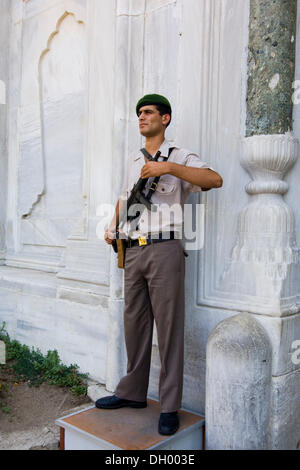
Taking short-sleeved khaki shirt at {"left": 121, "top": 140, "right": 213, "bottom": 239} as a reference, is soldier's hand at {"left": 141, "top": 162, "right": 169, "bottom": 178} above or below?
above

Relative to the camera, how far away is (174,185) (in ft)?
8.70

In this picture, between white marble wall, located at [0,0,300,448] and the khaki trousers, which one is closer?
the khaki trousers

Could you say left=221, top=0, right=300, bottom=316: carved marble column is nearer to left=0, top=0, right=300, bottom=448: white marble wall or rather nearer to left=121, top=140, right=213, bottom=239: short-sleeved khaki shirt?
left=0, top=0, right=300, bottom=448: white marble wall

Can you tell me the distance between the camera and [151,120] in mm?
2666

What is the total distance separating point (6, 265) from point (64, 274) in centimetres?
150

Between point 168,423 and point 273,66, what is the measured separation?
217 cm

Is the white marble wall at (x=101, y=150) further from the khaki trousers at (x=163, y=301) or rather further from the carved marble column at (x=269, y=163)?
the khaki trousers at (x=163, y=301)

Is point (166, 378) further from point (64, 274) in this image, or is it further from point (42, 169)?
point (42, 169)

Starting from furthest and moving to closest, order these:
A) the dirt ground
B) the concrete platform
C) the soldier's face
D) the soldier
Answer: the dirt ground, the soldier's face, the soldier, the concrete platform

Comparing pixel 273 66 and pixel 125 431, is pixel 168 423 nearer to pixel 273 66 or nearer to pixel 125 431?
pixel 125 431

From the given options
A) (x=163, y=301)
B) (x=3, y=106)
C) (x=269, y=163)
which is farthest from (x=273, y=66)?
(x=3, y=106)

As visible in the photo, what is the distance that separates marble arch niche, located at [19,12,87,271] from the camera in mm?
4324

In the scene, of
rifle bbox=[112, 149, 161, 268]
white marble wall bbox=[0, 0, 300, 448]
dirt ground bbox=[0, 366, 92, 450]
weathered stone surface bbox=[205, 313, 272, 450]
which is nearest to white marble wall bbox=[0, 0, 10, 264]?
A: white marble wall bbox=[0, 0, 300, 448]

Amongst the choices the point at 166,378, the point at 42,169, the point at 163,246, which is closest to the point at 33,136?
the point at 42,169
